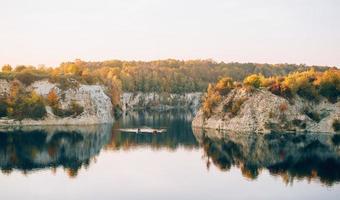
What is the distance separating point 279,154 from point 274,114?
76.6ft

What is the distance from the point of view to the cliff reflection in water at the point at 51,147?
63.2m

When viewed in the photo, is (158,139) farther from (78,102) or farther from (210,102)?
(78,102)

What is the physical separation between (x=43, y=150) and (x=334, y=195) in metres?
36.3

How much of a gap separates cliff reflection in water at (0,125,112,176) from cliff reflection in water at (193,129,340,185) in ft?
Answer: 48.2

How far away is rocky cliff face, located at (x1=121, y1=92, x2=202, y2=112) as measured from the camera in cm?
17512

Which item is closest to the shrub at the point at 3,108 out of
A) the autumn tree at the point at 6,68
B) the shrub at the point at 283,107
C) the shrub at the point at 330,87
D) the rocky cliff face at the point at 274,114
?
the autumn tree at the point at 6,68

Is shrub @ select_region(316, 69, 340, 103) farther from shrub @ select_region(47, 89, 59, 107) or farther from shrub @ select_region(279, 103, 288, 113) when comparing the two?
shrub @ select_region(47, 89, 59, 107)

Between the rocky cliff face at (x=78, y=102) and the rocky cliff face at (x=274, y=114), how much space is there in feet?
76.0

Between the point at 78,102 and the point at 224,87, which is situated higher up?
the point at 224,87

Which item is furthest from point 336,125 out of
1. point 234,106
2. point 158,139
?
point 158,139

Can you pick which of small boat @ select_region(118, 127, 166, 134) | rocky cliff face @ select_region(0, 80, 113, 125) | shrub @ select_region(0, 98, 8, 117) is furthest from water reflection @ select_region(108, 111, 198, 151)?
shrub @ select_region(0, 98, 8, 117)

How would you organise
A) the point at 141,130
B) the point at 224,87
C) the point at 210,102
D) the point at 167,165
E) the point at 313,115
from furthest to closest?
the point at 224,87, the point at 210,102, the point at 313,115, the point at 141,130, the point at 167,165

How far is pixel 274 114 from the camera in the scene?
9575 centimetres

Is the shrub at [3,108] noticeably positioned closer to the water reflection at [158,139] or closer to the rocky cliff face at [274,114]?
the water reflection at [158,139]
